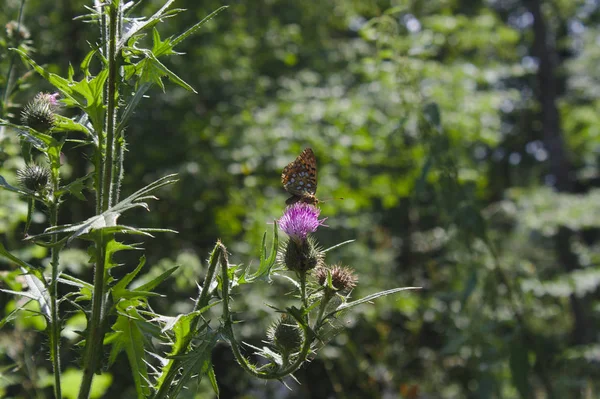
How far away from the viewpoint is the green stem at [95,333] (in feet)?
3.29

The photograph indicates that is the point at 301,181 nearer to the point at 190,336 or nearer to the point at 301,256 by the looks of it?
the point at 301,256

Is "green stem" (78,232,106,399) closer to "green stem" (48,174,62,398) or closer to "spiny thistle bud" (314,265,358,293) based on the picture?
"green stem" (48,174,62,398)

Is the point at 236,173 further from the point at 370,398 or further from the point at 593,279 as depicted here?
the point at 593,279

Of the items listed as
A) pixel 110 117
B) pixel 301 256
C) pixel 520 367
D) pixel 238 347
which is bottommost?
pixel 520 367

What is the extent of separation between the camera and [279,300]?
4.55 metres

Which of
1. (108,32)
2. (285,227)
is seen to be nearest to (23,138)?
(108,32)

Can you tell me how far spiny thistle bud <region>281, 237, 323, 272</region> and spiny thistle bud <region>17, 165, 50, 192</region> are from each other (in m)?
0.51

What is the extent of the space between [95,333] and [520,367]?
2.70 metres

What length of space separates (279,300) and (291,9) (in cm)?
430

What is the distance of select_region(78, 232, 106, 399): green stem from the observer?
1.00m

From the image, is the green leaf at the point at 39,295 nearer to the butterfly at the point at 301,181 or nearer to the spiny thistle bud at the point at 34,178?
the spiny thistle bud at the point at 34,178

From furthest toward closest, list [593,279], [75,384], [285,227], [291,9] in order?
1. [291,9]
2. [593,279]
3. [75,384]
4. [285,227]

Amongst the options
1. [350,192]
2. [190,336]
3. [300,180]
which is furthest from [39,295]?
[350,192]

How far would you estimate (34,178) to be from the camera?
1.16m
